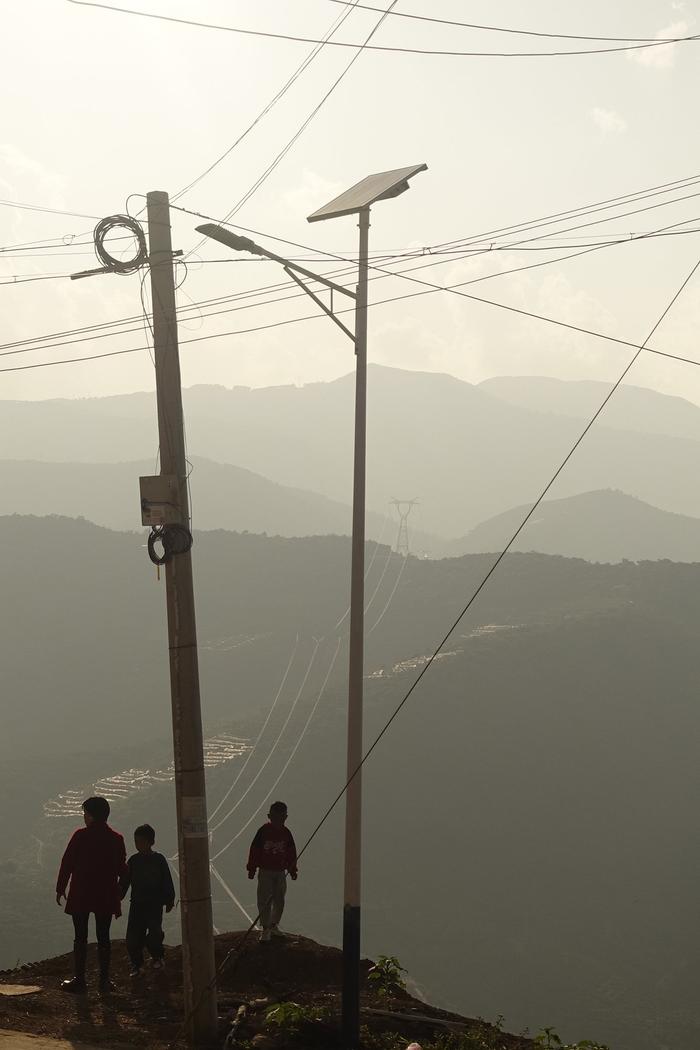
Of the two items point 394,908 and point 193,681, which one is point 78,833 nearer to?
point 193,681

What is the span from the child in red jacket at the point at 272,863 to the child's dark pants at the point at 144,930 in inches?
60.0

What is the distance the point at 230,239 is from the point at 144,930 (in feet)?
24.3

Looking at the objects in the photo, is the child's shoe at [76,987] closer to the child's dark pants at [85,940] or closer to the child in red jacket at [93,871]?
the child's dark pants at [85,940]

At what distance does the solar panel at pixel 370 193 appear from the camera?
12.7 meters

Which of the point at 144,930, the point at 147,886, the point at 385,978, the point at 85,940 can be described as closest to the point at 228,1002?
the point at 144,930

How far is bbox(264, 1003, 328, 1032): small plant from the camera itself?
10453mm

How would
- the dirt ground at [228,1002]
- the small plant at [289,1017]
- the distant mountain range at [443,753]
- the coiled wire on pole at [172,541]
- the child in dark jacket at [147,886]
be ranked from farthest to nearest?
1. the distant mountain range at [443,753]
2. the child in dark jacket at [147,886]
3. the small plant at [289,1017]
4. the coiled wire on pole at [172,541]
5. the dirt ground at [228,1002]

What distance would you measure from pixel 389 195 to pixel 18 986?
976cm

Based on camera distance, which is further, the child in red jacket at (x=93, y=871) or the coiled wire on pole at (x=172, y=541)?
the child in red jacket at (x=93, y=871)

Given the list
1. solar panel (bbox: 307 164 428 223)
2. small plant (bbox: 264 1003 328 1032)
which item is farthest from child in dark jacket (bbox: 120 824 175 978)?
solar panel (bbox: 307 164 428 223)

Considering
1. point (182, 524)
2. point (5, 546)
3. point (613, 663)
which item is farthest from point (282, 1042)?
point (5, 546)

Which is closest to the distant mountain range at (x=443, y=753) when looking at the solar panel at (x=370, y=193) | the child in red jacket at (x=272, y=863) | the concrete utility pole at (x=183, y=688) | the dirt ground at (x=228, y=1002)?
the dirt ground at (x=228, y=1002)

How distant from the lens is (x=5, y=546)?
11669 cm

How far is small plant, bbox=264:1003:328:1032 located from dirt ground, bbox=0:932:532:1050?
3.2 inches
